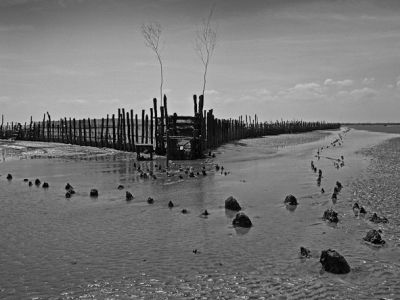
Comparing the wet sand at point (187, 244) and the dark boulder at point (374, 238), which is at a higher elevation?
the dark boulder at point (374, 238)

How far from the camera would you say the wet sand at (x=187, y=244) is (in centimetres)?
571

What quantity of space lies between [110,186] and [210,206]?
4993mm

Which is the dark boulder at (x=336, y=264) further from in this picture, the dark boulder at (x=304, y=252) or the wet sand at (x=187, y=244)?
the dark boulder at (x=304, y=252)

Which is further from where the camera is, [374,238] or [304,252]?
[374,238]

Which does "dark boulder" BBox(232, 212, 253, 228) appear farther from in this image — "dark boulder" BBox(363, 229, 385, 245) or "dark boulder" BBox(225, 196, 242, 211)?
"dark boulder" BBox(363, 229, 385, 245)

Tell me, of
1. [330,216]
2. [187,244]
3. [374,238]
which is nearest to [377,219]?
[330,216]

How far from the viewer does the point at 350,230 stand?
8445 mm

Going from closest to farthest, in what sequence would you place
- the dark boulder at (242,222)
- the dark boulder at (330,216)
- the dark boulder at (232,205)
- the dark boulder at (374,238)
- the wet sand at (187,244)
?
the wet sand at (187,244) < the dark boulder at (374,238) < the dark boulder at (242,222) < the dark boulder at (330,216) < the dark boulder at (232,205)

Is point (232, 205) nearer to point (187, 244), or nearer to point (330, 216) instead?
point (330, 216)

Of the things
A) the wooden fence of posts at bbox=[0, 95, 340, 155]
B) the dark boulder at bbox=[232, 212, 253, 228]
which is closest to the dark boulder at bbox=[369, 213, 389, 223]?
the dark boulder at bbox=[232, 212, 253, 228]

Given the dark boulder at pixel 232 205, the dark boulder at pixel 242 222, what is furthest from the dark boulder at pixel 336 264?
the dark boulder at pixel 232 205

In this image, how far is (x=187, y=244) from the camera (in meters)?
7.70

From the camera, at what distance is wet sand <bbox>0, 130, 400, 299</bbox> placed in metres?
5.71

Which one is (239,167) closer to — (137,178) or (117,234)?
(137,178)
